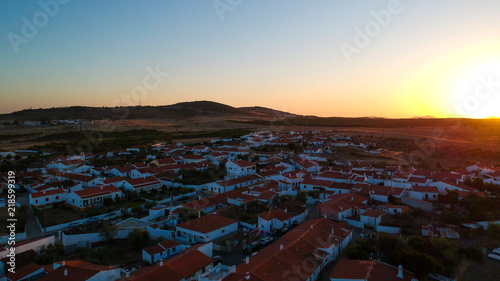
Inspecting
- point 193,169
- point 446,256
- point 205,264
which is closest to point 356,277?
point 446,256

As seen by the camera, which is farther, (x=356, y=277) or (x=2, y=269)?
(x=2, y=269)

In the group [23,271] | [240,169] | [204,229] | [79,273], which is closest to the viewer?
[79,273]

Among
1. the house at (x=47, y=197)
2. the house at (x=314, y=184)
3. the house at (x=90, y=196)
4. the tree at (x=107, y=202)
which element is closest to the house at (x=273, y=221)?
the house at (x=314, y=184)

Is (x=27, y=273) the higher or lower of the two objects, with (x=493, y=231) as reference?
lower

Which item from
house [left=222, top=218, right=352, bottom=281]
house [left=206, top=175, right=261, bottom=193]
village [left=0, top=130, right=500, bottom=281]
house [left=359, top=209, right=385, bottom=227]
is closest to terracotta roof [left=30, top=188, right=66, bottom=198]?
village [left=0, top=130, right=500, bottom=281]

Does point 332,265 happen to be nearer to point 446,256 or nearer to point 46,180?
point 446,256

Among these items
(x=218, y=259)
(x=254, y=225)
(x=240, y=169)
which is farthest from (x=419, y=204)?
(x=240, y=169)

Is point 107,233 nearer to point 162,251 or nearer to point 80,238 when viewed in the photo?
point 80,238
